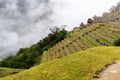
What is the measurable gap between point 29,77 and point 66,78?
3.82 meters

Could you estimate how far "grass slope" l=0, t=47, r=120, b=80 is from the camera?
2412 centimetres

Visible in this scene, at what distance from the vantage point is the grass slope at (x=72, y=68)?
24.1 metres

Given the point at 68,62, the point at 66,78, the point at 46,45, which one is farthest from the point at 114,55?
the point at 46,45

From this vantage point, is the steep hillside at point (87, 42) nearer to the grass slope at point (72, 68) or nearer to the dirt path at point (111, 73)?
the grass slope at point (72, 68)

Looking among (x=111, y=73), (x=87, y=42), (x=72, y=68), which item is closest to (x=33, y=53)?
(x=87, y=42)

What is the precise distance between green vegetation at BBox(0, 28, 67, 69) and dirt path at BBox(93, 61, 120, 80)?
223 feet

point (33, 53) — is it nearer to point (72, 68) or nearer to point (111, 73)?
point (72, 68)

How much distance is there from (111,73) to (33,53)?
80.1 meters

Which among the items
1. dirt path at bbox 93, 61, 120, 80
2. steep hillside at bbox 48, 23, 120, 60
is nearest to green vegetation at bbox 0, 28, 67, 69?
steep hillside at bbox 48, 23, 120, 60

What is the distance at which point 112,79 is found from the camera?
22.3m

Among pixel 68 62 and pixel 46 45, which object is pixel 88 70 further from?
pixel 46 45

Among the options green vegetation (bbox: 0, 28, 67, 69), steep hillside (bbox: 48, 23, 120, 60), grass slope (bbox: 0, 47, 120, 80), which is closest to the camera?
Result: grass slope (bbox: 0, 47, 120, 80)

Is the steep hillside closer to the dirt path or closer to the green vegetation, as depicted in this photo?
the green vegetation

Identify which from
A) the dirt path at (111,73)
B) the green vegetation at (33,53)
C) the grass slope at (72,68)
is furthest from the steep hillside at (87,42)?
the dirt path at (111,73)
